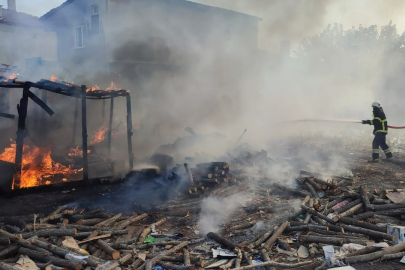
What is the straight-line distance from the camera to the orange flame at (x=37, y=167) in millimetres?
9062

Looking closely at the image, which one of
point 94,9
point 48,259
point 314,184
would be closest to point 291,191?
point 314,184

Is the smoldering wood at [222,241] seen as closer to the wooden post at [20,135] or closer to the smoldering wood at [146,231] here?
the smoldering wood at [146,231]

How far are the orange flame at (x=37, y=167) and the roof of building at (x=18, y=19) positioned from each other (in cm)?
1616

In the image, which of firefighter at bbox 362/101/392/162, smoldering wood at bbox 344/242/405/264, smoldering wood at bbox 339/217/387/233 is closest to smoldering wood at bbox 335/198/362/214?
smoldering wood at bbox 339/217/387/233

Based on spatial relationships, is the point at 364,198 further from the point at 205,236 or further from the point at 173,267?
the point at 173,267

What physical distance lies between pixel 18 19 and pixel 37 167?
18.8 metres

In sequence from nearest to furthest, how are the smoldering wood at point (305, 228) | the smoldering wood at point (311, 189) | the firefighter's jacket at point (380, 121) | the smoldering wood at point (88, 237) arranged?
the smoldering wood at point (88, 237)
the smoldering wood at point (305, 228)
the smoldering wood at point (311, 189)
the firefighter's jacket at point (380, 121)

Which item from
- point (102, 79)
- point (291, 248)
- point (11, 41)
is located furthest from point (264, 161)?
point (11, 41)

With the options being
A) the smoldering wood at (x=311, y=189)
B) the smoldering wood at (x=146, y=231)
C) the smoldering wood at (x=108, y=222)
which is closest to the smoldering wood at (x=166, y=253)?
the smoldering wood at (x=146, y=231)

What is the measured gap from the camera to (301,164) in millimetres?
11852

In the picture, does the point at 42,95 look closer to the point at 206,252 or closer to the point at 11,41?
the point at 206,252

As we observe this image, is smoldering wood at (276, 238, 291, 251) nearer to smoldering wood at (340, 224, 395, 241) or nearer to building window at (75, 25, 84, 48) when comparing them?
smoldering wood at (340, 224, 395, 241)

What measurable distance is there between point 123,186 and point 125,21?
10.8 meters

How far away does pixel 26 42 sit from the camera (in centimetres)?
2422
